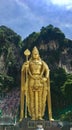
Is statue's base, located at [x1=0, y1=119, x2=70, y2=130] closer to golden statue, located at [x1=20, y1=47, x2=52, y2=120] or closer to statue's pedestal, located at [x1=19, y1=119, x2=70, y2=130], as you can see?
statue's pedestal, located at [x1=19, y1=119, x2=70, y2=130]

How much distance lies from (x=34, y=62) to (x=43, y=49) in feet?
136

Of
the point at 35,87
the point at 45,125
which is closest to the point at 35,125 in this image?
the point at 45,125

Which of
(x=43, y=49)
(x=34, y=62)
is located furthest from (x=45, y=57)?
(x=34, y=62)

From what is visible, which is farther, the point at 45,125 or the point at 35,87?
the point at 35,87

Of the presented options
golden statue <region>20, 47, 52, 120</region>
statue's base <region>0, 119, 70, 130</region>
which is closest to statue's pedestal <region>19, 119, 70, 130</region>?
statue's base <region>0, 119, 70, 130</region>

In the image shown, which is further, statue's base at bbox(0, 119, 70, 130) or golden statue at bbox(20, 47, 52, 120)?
golden statue at bbox(20, 47, 52, 120)

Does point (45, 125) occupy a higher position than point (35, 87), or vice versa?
point (35, 87)

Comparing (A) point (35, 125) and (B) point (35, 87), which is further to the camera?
(B) point (35, 87)

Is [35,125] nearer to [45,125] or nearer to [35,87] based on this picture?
[45,125]

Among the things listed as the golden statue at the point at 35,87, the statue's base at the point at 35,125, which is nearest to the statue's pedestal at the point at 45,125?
the statue's base at the point at 35,125

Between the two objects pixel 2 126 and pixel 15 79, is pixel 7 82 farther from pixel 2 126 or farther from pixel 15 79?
pixel 2 126

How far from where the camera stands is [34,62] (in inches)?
635

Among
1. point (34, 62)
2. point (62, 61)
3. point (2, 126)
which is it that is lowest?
point (2, 126)

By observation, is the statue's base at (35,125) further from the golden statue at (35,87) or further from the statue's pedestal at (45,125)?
the golden statue at (35,87)
